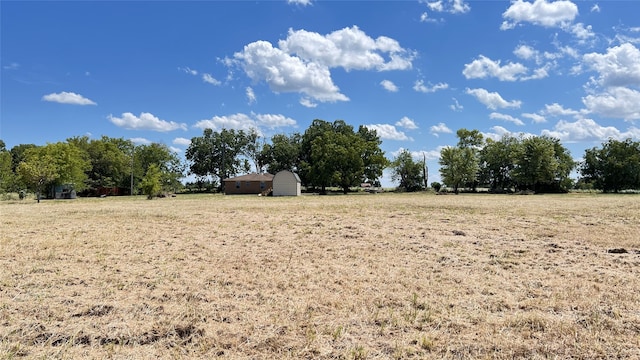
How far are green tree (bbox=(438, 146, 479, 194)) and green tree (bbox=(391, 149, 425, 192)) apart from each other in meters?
8.77

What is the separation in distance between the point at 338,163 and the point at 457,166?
18.1 m

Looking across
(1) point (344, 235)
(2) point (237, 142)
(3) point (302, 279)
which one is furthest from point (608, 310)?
(2) point (237, 142)

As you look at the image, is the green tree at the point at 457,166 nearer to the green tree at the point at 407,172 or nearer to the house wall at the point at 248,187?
the green tree at the point at 407,172

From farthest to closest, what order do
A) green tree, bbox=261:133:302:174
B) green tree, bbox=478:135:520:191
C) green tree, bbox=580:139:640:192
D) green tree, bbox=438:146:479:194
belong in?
green tree, bbox=261:133:302:174 → green tree, bbox=478:135:520:191 → green tree, bbox=438:146:479:194 → green tree, bbox=580:139:640:192

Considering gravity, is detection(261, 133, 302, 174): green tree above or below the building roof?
above

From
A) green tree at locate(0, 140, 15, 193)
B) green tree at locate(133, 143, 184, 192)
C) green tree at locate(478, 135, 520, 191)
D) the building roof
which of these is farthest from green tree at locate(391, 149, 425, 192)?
green tree at locate(0, 140, 15, 193)

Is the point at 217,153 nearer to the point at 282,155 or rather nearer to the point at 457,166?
the point at 282,155

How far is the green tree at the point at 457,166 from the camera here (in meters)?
58.4

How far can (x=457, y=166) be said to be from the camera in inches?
2301

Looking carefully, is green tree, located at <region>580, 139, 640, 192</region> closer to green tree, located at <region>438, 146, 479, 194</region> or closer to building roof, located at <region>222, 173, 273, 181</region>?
green tree, located at <region>438, 146, 479, 194</region>

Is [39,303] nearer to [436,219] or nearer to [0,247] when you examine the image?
[0,247]

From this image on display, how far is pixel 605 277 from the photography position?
7.11 metres

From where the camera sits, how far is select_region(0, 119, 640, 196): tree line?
2141 inches

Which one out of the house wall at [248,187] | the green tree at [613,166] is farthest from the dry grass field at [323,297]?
the green tree at [613,166]
